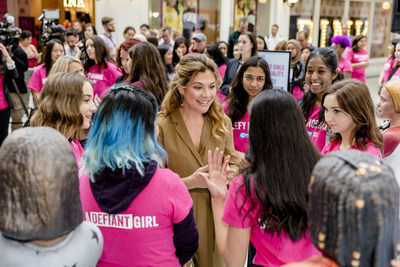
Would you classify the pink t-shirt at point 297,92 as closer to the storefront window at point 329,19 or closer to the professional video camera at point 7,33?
the professional video camera at point 7,33

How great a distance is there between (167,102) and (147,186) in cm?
113

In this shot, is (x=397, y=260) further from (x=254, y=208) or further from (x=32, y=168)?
(x=32, y=168)

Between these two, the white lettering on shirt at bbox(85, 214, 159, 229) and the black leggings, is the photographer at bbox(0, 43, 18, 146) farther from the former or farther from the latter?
the white lettering on shirt at bbox(85, 214, 159, 229)

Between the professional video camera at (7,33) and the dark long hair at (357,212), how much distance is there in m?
5.52

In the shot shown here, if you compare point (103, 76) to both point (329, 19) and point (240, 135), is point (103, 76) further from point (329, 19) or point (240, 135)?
point (329, 19)

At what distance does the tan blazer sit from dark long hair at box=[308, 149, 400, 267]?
1530mm

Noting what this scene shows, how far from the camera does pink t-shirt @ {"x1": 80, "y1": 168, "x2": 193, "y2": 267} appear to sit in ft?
4.65

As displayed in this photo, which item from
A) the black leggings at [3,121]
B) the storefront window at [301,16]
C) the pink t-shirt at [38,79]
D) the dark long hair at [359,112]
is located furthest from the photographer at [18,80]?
the storefront window at [301,16]

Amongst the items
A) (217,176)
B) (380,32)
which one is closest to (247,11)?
(380,32)

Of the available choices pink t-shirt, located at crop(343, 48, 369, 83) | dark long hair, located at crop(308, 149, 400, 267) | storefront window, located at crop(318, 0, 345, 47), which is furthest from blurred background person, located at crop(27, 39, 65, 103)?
storefront window, located at crop(318, 0, 345, 47)

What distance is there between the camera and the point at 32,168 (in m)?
0.90

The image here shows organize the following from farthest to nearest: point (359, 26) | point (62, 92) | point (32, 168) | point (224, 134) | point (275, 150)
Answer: point (359, 26) → point (224, 134) → point (62, 92) → point (275, 150) → point (32, 168)

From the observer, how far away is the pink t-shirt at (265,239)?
1.42 m

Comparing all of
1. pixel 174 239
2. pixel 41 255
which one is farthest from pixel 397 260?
pixel 174 239
